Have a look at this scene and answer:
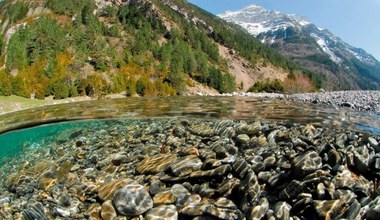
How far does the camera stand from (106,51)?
10794cm

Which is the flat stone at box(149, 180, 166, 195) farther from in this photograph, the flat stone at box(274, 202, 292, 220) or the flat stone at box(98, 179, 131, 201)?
the flat stone at box(274, 202, 292, 220)

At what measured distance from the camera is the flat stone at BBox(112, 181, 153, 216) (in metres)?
9.47

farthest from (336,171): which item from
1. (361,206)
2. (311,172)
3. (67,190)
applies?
(67,190)

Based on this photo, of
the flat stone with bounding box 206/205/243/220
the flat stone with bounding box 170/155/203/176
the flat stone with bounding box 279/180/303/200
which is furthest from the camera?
the flat stone with bounding box 170/155/203/176

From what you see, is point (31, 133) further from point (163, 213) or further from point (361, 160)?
point (361, 160)

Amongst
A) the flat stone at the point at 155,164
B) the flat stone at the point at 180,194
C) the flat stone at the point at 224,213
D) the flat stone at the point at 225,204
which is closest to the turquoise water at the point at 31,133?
the flat stone at the point at 155,164

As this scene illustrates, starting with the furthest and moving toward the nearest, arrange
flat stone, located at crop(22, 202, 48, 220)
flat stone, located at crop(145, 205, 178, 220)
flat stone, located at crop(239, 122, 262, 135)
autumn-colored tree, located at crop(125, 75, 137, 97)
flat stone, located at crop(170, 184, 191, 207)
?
1. autumn-colored tree, located at crop(125, 75, 137, 97)
2. flat stone, located at crop(239, 122, 262, 135)
3. flat stone, located at crop(22, 202, 48, 220)
4. flat stone, located at crop(170, 184, 191, 207)
5. flat stone, located at crop(145, 205, 178, 220)

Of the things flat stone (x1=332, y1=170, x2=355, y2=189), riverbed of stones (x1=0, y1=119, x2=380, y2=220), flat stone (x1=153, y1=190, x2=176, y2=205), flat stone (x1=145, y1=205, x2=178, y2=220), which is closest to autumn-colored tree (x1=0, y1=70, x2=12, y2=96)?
riverbed of stones (x1=0, y1=119, x2=380, y2=220)

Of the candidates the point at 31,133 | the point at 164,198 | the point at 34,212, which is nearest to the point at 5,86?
the point at 31,133

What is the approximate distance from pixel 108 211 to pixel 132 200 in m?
0.75

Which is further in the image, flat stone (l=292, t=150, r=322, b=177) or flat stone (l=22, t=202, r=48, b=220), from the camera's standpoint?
flat stone (l=22, t=202, r=48, b=220)

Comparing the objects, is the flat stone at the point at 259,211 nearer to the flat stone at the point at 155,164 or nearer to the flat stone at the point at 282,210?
the flat stone at the point at 282,210

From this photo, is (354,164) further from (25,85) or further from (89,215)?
(25,85)

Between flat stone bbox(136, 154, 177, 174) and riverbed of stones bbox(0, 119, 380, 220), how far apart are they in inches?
1.7
